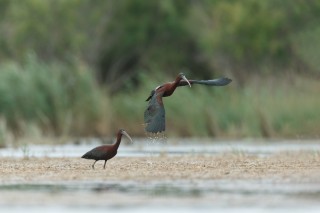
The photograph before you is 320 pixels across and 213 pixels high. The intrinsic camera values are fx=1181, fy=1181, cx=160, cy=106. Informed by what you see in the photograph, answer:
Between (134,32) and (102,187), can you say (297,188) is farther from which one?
(134,32)

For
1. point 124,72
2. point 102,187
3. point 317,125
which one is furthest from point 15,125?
point 124,72

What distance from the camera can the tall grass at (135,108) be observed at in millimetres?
32281

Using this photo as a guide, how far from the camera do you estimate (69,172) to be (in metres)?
18.5

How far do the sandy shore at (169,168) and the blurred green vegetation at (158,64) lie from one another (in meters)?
7.44

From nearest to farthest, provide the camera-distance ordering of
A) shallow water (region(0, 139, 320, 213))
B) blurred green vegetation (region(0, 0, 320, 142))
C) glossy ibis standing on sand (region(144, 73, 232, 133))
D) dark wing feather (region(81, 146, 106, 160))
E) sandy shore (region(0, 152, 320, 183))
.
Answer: shallow water (region(0, 139, 320, 213)) < sandy shore (region(0, 152, 320, 183)) < glossy ibis standing on sand (region(144, 73, 232, 133)) < dark wing feather (region(81, 146, 106, 160)) < blurred green vegetation (region(0, 0, 320, 142))

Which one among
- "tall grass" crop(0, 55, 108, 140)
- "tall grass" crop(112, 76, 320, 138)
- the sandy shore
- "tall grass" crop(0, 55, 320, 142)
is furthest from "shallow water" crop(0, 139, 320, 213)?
"tall grass" crop(0, 55, 108, 140)

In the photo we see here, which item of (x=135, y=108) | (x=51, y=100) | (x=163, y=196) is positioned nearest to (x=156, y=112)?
(x=163, y=196)

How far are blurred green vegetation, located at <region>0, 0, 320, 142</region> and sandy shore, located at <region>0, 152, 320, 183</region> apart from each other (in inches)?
Answer: 293

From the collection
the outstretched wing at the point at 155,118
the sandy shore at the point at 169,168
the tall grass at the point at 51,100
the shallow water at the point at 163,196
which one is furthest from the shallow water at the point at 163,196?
the tall grass at the point at 51,100

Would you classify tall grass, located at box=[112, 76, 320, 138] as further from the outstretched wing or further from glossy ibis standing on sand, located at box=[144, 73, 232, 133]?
the outstretched wing

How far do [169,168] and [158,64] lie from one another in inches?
1450

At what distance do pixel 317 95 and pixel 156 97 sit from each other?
1527cm

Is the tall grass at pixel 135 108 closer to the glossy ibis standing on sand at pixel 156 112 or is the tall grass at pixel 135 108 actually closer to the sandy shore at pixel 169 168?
the sandy shore at pixel 169 168

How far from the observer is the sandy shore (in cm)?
1736
